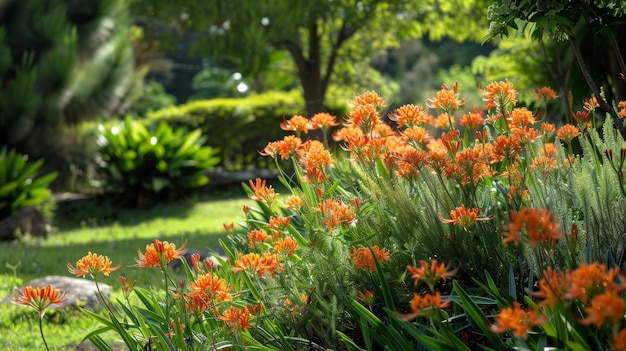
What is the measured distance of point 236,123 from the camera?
1614 cm

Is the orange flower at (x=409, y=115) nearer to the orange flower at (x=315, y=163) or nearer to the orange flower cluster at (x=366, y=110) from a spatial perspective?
the orange flower cluster at (x=366, y=110)

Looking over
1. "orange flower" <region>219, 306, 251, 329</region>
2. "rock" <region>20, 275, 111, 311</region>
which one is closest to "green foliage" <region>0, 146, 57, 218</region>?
"rock" <region>20, 275, 111, 311</region>

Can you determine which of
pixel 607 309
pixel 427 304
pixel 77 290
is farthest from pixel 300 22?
pixel 607 309

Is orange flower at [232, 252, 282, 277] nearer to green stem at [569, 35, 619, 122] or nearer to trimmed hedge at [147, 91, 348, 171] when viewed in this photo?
green stem at [569, 35, 619, 122]

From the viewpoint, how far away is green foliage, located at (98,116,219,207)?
1242 cm

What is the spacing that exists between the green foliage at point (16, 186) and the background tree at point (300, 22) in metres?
3.92

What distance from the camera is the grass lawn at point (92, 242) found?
5.09 m

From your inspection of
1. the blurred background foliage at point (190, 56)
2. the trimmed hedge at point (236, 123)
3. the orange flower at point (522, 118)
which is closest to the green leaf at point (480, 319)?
the orange flower at point (522, 118)

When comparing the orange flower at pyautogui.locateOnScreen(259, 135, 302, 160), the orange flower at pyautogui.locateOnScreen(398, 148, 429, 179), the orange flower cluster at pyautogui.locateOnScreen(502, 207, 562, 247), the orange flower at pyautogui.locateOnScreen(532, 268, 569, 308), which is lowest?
the orange flower at pyautogui.locateOnScreen(532, 268, 569, 308)

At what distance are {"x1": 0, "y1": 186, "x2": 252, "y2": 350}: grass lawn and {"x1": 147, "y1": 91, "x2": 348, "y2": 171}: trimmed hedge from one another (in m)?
1.42

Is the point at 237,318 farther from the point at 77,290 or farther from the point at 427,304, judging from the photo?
the point at 77,290

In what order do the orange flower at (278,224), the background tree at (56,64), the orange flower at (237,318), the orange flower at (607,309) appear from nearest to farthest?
the orange flower at (607,309)
the orange flower at (237,318)
the orange flower at (278,224)
the background tree at (56,64)

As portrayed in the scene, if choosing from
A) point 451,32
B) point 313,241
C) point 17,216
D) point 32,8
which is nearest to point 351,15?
Result: point 451,32

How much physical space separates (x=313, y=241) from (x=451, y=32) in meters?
12.3
